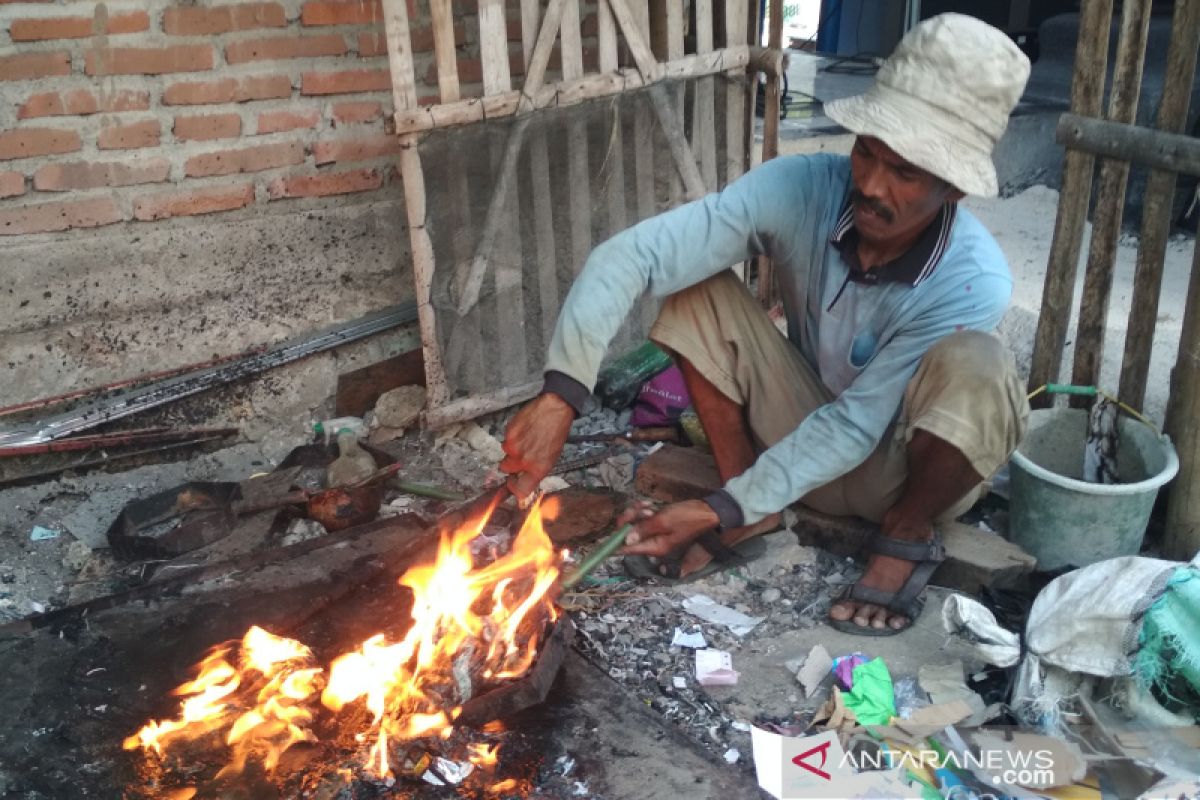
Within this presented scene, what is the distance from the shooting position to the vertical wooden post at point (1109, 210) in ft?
12.5

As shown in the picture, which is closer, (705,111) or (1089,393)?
(1089,393)

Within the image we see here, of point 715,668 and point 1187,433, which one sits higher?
point 1187,433

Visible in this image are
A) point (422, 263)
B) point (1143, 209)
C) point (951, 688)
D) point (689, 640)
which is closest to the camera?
point (951, 688)

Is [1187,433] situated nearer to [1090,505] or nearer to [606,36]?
[1090,505]

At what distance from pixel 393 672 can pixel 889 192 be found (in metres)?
1.92

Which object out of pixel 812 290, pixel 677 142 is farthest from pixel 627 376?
pixel 812 290

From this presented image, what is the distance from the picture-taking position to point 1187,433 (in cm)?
379

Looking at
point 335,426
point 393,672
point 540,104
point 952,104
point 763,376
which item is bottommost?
point 335,426

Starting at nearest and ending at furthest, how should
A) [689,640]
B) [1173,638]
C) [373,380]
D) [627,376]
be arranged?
[1173,638] < [689,640] < [373,380] < [627,376]

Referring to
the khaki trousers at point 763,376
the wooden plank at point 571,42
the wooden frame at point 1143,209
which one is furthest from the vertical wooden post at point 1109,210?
the wooden plank at point 571,42

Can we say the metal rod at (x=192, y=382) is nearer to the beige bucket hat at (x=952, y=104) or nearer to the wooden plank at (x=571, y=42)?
the wooden plank at (x=571, y=42)

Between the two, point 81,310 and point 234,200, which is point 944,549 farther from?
point 81,310

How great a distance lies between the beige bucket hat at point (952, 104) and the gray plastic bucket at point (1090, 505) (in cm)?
121

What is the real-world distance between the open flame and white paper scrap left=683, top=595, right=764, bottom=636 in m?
0.57
